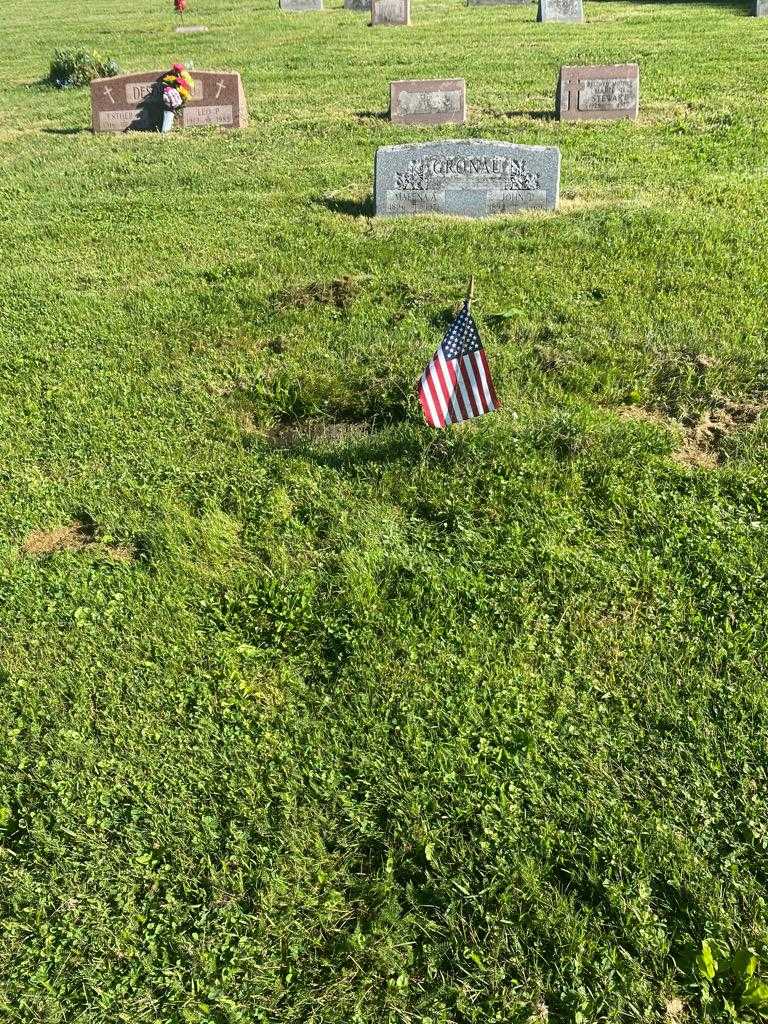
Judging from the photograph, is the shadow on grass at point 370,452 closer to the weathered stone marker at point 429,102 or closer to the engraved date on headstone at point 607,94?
the weathered stone marker at point 429,102

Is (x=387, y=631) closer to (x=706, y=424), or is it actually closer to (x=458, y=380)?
(x=458, y=380)

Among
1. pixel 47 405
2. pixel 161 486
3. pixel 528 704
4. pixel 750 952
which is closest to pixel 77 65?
pixel 47 405

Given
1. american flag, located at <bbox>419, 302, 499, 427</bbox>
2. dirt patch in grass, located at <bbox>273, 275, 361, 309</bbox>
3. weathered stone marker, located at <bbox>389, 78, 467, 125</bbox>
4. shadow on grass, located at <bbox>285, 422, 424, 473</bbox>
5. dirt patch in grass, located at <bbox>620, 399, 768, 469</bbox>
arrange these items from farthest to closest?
weathered stone marker, located at <bbox>389, 78, 467, 125</bbox> < dirt patch in grass, located at <bbox>273, 275, 361, 309</bbox> < shadow on grass, located at <bbox>285, 422, 424, 473</bbox> < dirt patch in grass, located at <bbox>620, 399, 768, 469</bbox> < american flag, located at <bbox>419, 302, 499, 427</bbox>

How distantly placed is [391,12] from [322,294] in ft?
70.1

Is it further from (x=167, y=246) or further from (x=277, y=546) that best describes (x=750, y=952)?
(x=167, y=246)

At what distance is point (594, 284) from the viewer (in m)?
8.20

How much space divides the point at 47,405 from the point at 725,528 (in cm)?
549

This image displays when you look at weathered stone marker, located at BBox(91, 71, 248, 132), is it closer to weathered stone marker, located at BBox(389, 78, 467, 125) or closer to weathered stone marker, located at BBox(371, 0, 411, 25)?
weathered stone marker, located at BBox(389, 78, 467, 125)

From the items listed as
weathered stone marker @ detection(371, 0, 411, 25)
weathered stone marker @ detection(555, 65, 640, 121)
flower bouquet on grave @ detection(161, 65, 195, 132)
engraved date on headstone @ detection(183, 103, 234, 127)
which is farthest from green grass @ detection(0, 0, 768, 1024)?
weathered stone marker @ detection(371, 0, 411, 25)

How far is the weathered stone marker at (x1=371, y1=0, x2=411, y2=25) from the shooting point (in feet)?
82.9

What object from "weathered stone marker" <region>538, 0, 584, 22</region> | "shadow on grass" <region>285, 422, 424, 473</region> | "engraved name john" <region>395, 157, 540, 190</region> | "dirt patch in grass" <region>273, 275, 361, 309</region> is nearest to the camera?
"shadow on grass" <region>285, 422, 424, 473</region>

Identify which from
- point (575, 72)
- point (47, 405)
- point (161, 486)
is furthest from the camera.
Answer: point (575, 72)

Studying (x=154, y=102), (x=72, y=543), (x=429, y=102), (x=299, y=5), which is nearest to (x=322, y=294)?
(x=72, y=543)

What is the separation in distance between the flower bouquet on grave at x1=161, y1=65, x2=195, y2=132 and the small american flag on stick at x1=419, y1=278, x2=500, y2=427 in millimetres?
13737
